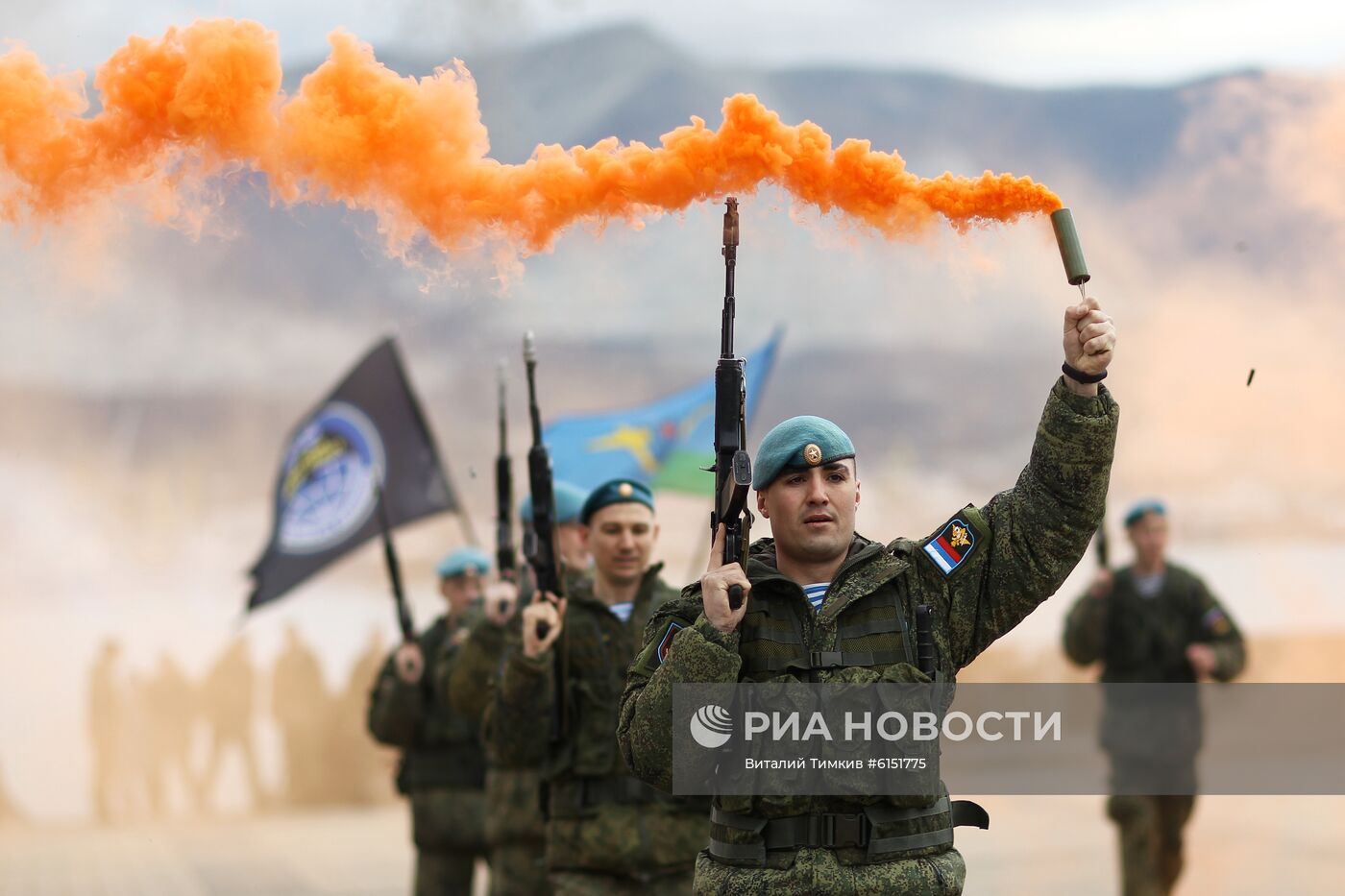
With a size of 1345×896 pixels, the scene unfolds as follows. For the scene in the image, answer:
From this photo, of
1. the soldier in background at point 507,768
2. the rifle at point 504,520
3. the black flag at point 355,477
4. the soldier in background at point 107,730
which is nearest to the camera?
the soldier in background at point 507,768

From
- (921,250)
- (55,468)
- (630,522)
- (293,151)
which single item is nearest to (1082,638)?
(630,522)

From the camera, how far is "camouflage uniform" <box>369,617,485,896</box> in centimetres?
998

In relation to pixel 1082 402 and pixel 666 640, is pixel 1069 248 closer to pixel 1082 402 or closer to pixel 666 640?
pixel 1082 402

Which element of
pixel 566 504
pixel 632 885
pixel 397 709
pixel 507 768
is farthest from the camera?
pixel 397 709

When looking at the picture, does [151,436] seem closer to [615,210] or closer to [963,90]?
[963,90]

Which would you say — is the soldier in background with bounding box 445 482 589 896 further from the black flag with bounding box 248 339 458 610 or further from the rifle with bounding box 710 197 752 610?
the black flag with bounding box 248 339 458 610

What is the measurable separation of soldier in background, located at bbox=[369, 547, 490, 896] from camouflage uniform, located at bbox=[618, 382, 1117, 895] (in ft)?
17.0

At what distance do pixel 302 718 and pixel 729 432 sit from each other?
2055 cm

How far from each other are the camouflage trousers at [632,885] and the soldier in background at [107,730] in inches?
709

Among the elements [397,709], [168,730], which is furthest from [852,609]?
[168,730]

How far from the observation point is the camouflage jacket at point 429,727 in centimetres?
996

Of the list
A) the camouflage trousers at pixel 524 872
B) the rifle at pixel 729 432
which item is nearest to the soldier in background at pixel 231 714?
the camouflage trousers at pixel 524 872

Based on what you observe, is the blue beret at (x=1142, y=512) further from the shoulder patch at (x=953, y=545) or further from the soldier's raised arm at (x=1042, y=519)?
the shoulder patch at (x=953, y=545)

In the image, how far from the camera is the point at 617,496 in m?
7.31
